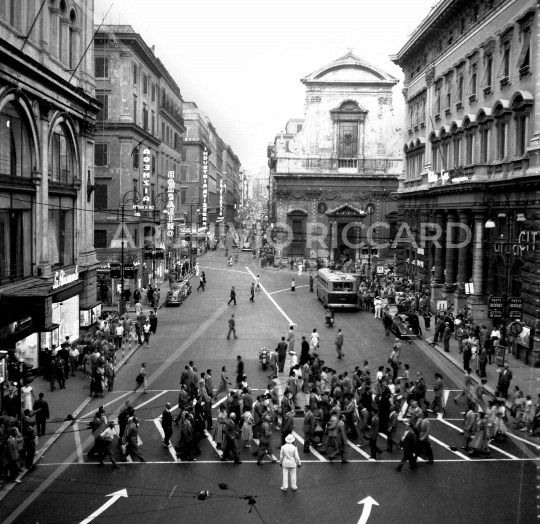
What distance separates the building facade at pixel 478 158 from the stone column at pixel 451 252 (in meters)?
0.07

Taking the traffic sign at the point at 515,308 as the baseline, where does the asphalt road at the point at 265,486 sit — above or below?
below

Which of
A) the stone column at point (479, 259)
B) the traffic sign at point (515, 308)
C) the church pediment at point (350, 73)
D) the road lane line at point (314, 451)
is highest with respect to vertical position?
the church pediment at point (350, 73)

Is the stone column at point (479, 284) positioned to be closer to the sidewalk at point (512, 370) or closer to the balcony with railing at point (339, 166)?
the sidewalk at point (512, 370)

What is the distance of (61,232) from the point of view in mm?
31047

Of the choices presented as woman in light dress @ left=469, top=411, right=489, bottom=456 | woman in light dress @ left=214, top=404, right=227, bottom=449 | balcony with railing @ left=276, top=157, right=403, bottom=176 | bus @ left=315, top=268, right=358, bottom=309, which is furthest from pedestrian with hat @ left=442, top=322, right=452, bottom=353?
balcony with railing @ left=276, top=157, right=403, bottom=176

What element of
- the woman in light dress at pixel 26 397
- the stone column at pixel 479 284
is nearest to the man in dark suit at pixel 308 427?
the woman in light dress at pixel 26 397

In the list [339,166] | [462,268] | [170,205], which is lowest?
[462,268]

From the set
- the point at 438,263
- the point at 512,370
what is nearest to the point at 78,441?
the point at 512,370

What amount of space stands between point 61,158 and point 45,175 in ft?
10.8

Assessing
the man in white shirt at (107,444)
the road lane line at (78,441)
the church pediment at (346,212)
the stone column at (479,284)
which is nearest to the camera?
the man in white shirt at (107,444)

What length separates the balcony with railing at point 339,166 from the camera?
78625 mm

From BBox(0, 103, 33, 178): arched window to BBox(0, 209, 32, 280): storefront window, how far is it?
159 centimetres

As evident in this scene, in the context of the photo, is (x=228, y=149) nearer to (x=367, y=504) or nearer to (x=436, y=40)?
(x=436, y=40)

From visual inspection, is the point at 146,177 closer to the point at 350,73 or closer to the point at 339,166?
the point at 339,166
